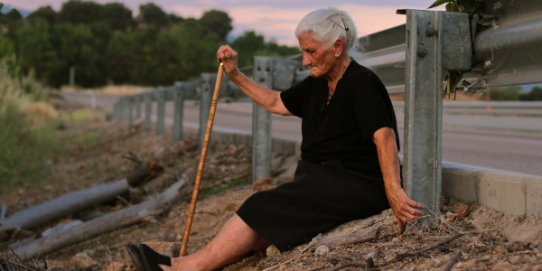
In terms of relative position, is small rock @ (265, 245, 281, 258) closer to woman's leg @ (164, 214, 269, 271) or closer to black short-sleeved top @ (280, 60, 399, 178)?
woman's leg @ (164, 214, 269, 271)

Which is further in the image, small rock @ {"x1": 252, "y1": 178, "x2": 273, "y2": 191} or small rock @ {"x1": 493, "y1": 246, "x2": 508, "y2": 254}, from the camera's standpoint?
small rock @ {"x1": 252, "y1": 178, "x2": 273, "y2": 191}

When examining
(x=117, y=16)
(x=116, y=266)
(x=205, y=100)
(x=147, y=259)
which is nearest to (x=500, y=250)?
(x=147, y=259)

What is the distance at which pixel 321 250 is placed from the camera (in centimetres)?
403

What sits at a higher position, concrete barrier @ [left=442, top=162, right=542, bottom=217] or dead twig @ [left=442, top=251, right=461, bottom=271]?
concrete barrier @ [left=442, top=162, right=542, bottom=217]

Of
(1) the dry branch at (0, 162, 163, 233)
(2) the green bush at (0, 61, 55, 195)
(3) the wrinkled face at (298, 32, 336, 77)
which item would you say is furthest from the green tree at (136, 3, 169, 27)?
(3) the wrinkled face at (298, 32, 336, 77)

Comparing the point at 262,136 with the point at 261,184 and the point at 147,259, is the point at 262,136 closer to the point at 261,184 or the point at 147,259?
the point at 261,184

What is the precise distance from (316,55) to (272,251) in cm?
106

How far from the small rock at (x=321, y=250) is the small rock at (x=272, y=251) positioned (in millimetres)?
386

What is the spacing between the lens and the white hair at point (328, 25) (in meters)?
4.38

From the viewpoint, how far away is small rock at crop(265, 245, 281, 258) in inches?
174

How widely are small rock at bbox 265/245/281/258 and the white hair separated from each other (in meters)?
1.10

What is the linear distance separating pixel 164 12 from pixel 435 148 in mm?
157359

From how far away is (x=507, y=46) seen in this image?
3.99 meters

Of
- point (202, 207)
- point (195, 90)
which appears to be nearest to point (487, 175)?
point (202, 207)
